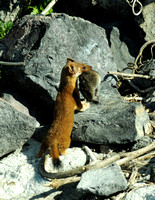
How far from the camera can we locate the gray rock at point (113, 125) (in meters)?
7.07

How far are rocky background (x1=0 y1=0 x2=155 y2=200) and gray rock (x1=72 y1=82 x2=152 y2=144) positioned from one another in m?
0.02

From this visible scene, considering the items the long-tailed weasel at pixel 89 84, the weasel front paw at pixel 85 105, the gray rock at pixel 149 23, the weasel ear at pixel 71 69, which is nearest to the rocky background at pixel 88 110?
the gray rock at pixel 149 23

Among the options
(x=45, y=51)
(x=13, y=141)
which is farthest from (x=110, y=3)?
(x=13, y=141)

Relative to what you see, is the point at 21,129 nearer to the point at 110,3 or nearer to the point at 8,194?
the point at 8,194

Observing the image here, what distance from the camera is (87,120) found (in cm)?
725

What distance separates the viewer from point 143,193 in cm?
558

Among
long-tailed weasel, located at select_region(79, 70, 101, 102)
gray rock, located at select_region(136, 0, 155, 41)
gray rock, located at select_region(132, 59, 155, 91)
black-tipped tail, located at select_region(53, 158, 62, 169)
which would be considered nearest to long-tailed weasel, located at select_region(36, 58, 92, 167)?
black-tipped tail, located at select_region(53, 158, 62, 169)

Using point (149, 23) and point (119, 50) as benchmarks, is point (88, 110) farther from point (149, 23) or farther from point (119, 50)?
point (149, 23)

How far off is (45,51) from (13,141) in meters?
2.24

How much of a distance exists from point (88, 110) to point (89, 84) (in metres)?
0.57

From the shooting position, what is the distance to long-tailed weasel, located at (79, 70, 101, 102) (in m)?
7.65

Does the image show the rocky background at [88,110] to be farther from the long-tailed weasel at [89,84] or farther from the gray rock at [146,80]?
the long-tailed weasel at [89,84]

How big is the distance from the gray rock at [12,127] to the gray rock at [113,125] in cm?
99

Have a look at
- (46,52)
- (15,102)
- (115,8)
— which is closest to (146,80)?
(115,8)
